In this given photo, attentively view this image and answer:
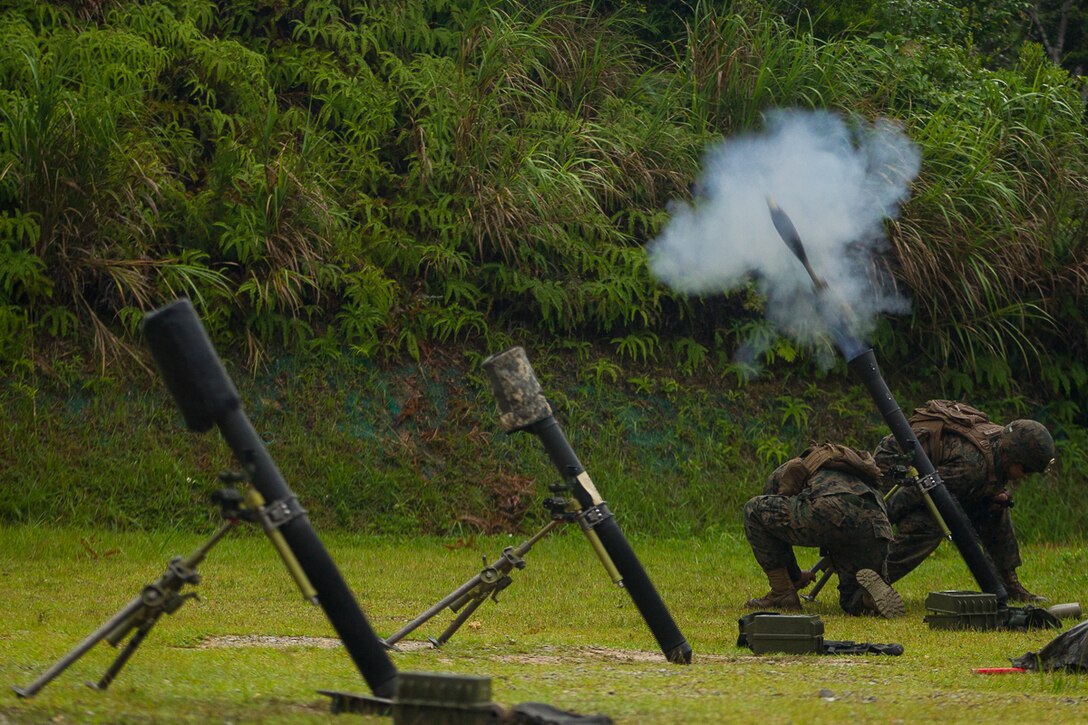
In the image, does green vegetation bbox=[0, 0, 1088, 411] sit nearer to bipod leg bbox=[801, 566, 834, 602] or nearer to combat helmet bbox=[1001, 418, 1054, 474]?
bipod leg bbox=[801, 566, 834, 602]

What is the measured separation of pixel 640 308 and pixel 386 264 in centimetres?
263

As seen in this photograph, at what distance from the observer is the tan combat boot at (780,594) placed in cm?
946

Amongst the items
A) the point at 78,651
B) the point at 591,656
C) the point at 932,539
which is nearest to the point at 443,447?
the point at 932,539

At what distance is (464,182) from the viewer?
47.4ft

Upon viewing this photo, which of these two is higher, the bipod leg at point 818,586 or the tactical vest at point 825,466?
the tactical vest at point 825,466

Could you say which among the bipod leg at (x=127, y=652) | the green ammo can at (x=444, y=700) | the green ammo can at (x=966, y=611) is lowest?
the green ammo can at (x=966, y=611)

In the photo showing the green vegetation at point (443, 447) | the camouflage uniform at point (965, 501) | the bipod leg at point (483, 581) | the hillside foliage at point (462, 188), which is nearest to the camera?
the bipod leg at point (483, 581)

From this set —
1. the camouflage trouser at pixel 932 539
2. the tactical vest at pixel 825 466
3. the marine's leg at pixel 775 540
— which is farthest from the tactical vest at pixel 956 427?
the marine's leg at pixel 775 540

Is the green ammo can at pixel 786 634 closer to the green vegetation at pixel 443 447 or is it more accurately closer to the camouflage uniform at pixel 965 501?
the camouflage uniform at pixel 965 501

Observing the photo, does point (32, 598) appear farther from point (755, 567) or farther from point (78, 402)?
point (755, 567)

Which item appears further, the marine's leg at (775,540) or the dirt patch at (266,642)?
the marine's leg at (775,540)

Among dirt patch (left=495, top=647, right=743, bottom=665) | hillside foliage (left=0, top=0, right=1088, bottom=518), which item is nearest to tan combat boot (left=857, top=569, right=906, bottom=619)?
dirt patch (left=495, top=647, right=743, bottom=665)

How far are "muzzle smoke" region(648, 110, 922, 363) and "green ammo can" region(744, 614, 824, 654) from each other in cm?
661

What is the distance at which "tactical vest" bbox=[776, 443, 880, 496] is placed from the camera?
9.34m
